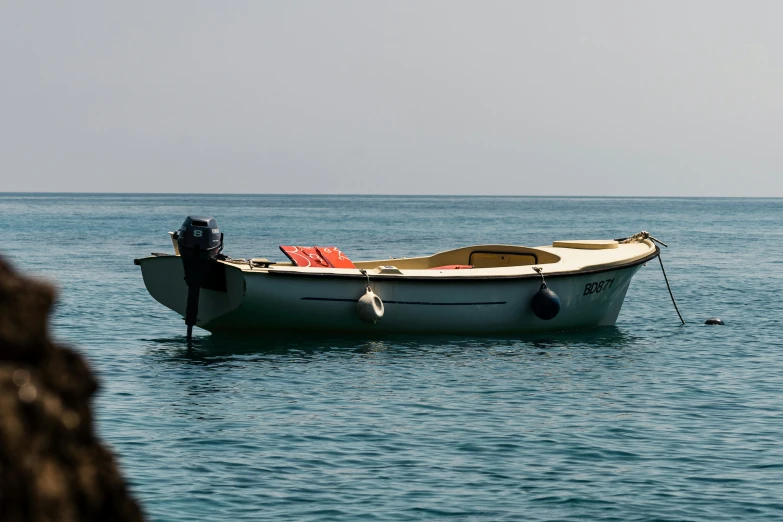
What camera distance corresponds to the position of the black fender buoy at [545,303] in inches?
673

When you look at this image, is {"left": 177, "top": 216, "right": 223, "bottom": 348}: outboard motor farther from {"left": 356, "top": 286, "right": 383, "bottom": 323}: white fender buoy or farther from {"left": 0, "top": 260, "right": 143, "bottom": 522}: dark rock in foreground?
{"left": 0, "top": 260, "right": 143, "bottom": 522}: dark rock in foreground

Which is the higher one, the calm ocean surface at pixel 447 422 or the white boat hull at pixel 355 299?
the white boat hull at pixel 355 299

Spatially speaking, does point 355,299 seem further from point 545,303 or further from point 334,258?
point 545,303

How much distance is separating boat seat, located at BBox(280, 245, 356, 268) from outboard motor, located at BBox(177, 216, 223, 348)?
143cm

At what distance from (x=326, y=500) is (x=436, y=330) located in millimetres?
9132

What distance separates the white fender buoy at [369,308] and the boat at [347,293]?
2 centimetres

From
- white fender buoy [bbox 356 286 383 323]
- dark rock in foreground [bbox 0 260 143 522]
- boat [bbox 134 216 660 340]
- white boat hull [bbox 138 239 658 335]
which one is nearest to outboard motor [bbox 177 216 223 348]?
boat [bbox 134 216 660 340]

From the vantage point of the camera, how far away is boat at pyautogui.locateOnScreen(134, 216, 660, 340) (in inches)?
624

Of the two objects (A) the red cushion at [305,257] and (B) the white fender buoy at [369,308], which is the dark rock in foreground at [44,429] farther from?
(A) the red cushion at [305,257]

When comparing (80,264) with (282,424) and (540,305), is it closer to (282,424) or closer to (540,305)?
(540,305)

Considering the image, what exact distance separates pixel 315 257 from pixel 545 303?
3850 mm

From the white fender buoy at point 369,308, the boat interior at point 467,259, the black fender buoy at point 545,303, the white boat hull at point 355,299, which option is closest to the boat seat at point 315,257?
the boat interior at point 467,259

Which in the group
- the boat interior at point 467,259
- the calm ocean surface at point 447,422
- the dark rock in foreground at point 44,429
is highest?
the dark rock in foreground at point 44,429

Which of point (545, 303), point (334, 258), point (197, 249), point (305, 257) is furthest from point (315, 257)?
point (545, 303)
